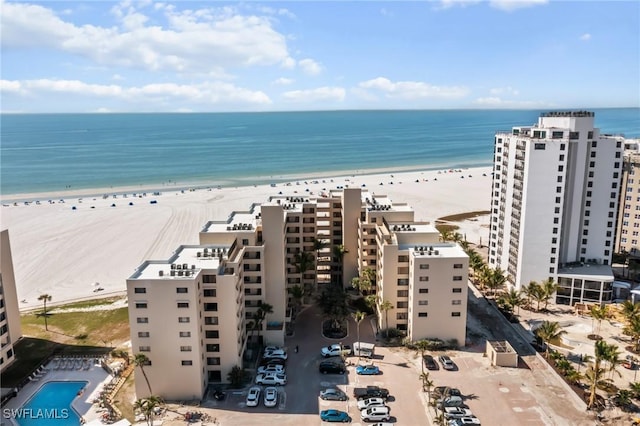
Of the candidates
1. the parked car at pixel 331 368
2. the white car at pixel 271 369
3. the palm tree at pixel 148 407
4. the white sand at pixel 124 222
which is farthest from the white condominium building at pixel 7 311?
the parked car at pixel 331 368

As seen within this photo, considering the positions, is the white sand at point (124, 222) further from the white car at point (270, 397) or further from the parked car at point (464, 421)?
the parked car at point (464, 421)

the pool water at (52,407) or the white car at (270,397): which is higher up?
the white car at (270,397)

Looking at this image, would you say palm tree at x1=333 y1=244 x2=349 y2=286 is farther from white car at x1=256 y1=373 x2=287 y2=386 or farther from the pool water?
the pool water

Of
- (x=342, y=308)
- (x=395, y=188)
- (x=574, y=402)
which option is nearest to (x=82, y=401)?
(x=342, y=308)

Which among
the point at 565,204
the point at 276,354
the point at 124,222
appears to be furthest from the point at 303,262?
the point at 124,222

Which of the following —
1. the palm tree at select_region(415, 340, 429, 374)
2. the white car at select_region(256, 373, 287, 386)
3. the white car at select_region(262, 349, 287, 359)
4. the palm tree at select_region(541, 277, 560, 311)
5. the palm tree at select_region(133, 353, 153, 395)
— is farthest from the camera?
the palm tree at select_region(541, 277, 560, 311)

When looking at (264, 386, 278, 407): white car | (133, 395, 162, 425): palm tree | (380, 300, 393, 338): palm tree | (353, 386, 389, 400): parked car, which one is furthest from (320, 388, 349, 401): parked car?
(133, 395, 162, 425): palm tree

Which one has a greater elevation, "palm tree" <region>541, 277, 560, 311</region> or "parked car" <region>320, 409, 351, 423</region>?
"palm tree" <region>541, 277, 560, 311</region>
